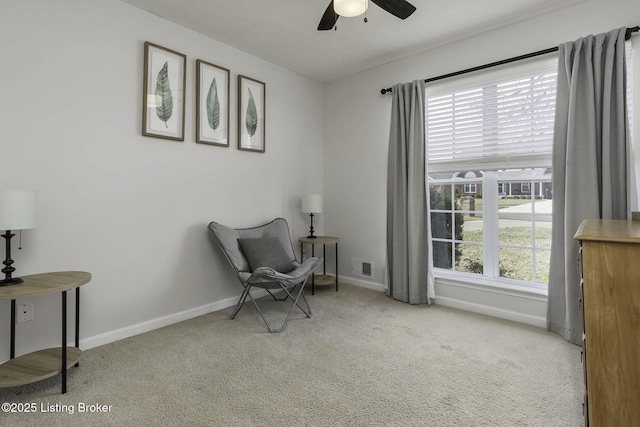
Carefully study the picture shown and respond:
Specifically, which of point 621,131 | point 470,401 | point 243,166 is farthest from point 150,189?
point 621,131

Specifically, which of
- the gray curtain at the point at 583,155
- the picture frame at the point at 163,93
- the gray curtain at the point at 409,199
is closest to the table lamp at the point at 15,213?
the picture frame at the point at 163,93

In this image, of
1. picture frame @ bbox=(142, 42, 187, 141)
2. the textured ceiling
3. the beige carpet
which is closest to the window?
the textured ceiling

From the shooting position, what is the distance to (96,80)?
2408mm

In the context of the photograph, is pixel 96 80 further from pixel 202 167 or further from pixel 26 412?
pixel 26 412

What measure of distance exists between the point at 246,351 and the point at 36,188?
5.80 ft

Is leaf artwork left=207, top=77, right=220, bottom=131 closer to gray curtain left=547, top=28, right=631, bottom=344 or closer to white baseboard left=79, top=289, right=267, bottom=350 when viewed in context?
white baseboard left=79, top=289, right=267, bottom=350

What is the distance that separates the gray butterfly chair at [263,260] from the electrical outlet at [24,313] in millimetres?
1317

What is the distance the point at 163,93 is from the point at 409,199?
248 centimetres

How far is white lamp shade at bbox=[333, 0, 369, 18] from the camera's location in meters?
1.90

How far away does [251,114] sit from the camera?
3475 mm

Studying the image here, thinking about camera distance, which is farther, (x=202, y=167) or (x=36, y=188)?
(x=202, y=167)

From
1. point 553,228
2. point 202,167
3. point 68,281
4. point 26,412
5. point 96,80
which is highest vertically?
point 96,80

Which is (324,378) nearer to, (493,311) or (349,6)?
(493,311)

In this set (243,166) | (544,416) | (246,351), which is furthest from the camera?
(243,166)
